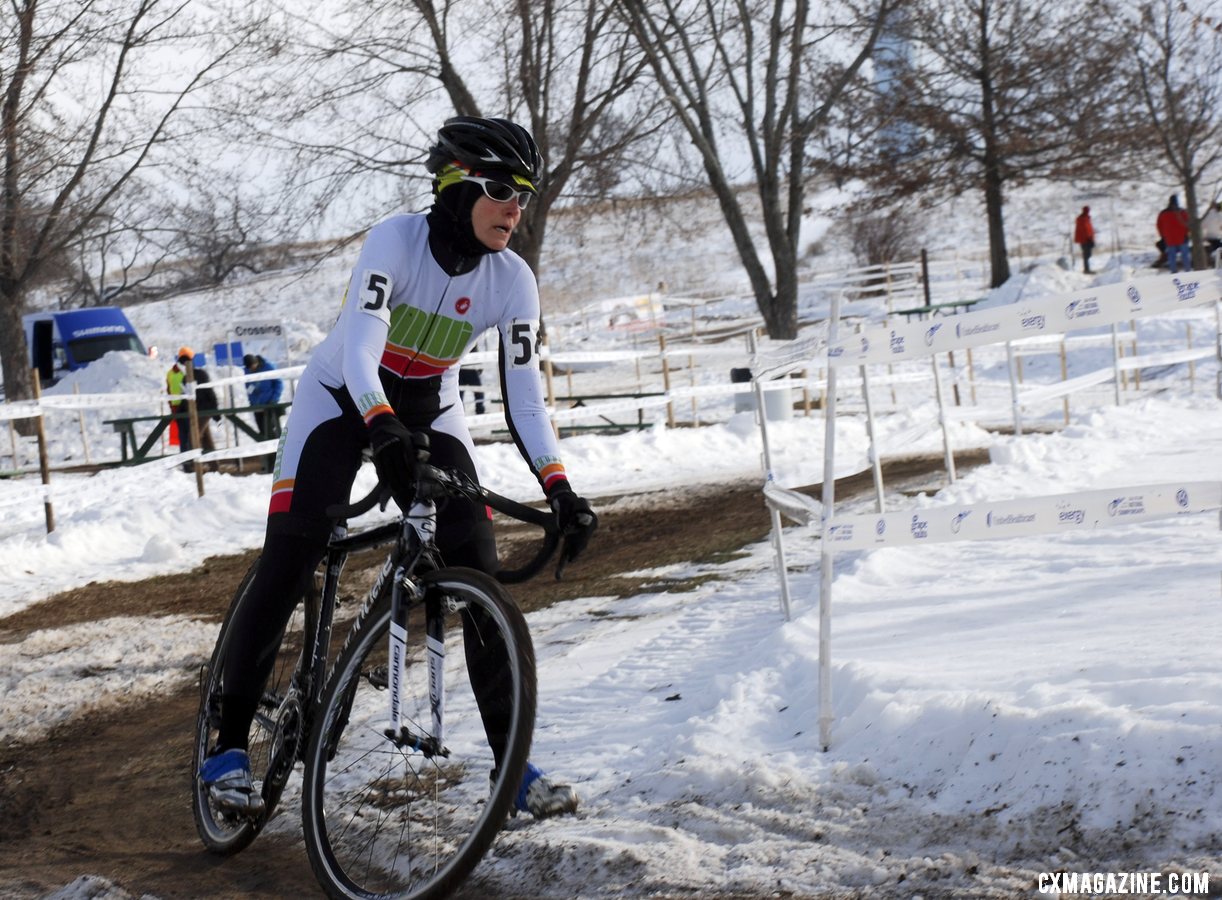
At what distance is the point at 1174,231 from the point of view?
30156 millimetres

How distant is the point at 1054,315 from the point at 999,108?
32.4 metres

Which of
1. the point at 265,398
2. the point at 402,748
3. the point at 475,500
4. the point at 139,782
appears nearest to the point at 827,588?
the point at 475,500

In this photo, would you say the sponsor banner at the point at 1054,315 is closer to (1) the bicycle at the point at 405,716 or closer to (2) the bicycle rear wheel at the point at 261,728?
(1) the bicycle at the point at 405,716

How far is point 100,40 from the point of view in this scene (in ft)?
73.8

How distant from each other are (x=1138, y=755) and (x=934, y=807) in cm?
57

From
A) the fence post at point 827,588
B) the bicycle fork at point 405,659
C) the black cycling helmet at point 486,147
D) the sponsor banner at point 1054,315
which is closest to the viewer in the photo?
the bicycle fork at point 405,659

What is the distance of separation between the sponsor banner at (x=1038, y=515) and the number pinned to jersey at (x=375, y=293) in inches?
66.6

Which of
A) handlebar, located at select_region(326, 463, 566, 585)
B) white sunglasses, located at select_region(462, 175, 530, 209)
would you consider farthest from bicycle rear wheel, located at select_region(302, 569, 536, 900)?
white sunglasses, located at select_region(462, 175, 530, 209)

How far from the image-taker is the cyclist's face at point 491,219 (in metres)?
3.90

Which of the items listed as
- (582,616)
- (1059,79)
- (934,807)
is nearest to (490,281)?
(934,807)

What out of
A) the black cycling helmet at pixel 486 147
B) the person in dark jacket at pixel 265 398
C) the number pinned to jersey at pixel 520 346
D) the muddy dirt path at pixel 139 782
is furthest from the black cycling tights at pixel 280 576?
the person in dark jacket at pixel 265 398

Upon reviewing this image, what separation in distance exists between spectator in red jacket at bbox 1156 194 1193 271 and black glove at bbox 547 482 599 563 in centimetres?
2941

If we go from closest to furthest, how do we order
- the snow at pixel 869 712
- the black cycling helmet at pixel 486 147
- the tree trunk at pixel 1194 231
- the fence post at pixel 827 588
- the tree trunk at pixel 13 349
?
the snow at pixel 869 712, the black cycling helmet at pixel 486 147, the fence post at pixel 827 588, the tree trunk at pixel 1194 231, the tree trunk at pixel 13 349

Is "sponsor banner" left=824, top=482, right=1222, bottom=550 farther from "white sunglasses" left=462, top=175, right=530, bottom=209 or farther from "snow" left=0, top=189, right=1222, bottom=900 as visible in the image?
"white sunglasses" left=462, top=175, right=530, bottom=209
